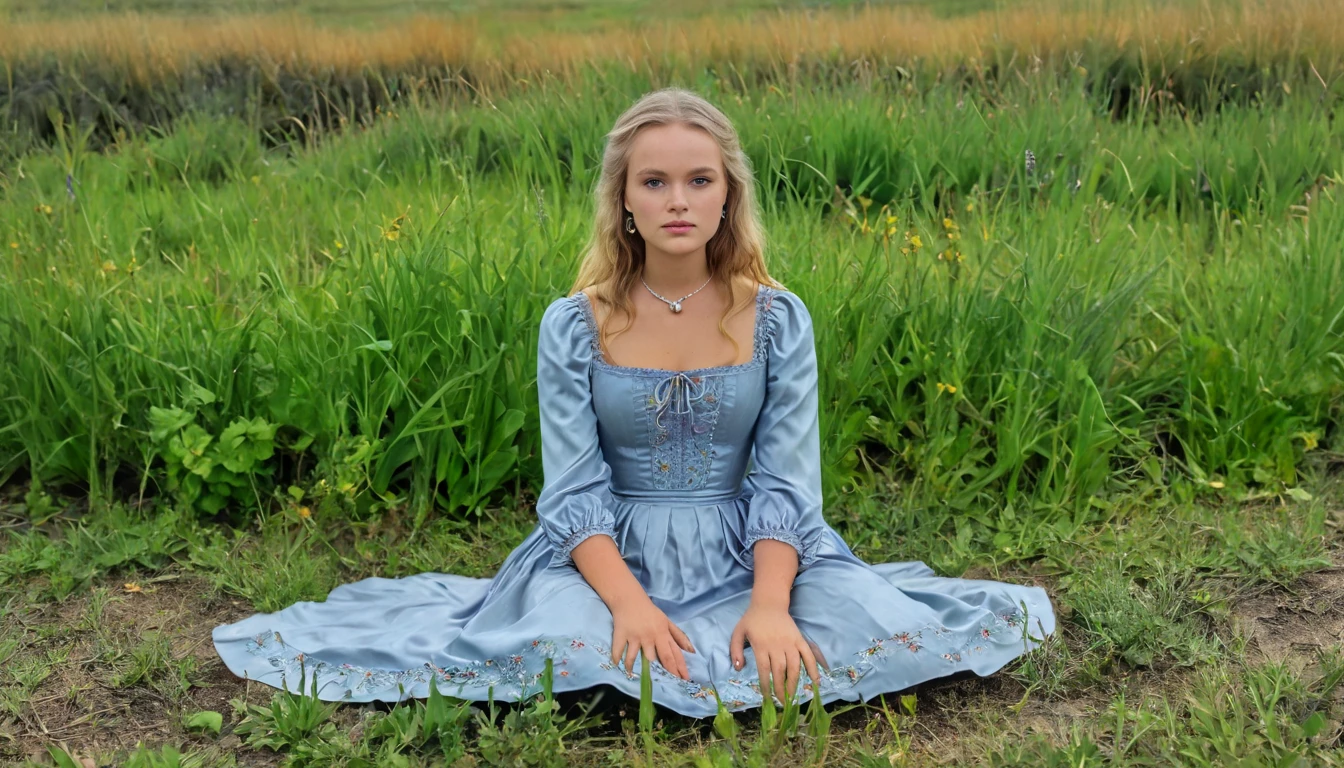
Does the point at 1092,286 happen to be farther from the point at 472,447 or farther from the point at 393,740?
the point at 393,740

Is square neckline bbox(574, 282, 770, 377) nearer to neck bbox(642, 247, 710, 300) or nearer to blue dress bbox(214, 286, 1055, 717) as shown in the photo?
blue dress bbox(214, 286, 1055, 717)

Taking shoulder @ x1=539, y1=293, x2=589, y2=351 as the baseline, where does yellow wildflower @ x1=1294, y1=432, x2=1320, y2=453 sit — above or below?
below

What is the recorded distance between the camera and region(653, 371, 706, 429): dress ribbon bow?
227cm

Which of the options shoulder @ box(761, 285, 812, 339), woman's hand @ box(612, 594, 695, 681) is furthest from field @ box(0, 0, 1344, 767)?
shoulder @ box(761, 285, 812, 339)

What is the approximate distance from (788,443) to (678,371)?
10.5 inches

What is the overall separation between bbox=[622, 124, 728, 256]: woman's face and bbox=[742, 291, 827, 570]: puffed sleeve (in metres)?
0.29

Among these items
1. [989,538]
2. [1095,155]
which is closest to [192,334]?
[989,538]

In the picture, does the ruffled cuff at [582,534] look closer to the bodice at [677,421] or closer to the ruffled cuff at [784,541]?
the bodice at [677,421]

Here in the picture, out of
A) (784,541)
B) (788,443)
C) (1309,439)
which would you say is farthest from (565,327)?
(1309,439)

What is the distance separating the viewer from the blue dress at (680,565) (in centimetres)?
211

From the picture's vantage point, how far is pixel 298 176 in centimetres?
500

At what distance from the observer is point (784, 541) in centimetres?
223

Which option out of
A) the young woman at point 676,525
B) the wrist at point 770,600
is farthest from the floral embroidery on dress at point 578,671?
the wrist at point 770,600

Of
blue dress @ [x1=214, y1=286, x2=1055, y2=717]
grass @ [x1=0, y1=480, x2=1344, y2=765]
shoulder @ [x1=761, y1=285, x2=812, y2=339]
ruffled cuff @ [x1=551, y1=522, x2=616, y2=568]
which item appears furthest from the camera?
shoulder @ [x1=761, y1=285, x2=812, y2=339]
